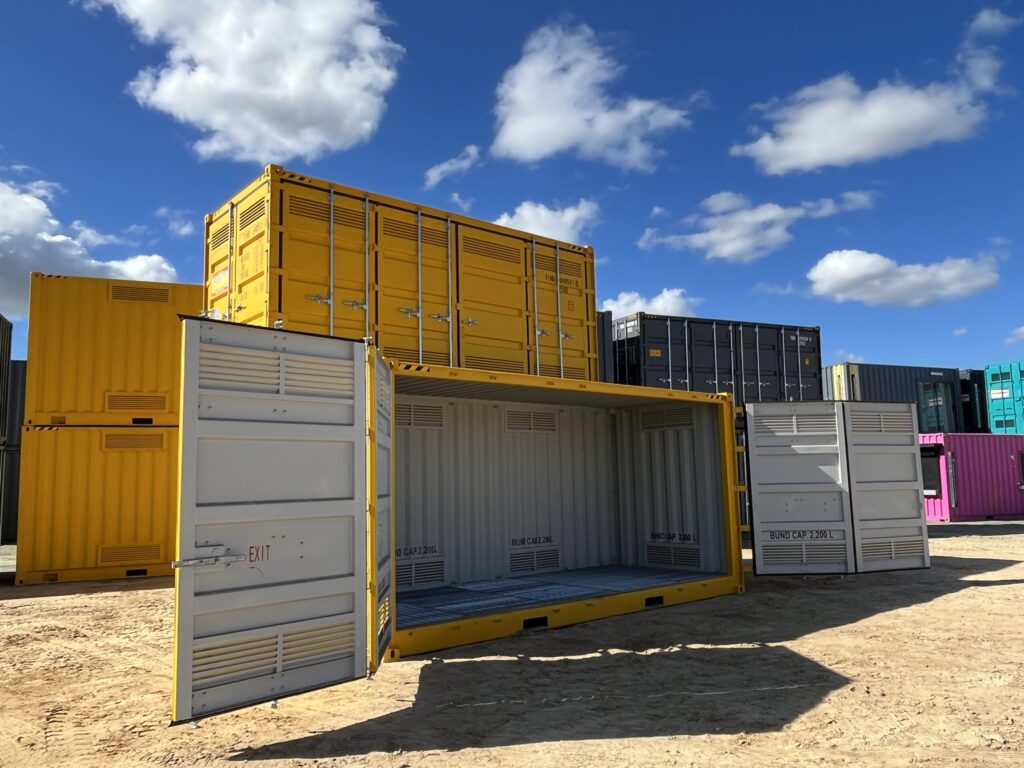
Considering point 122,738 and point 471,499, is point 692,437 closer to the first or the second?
point 471,499

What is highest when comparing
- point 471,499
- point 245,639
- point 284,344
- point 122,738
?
point 284,344

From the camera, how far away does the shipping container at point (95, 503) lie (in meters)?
12.1

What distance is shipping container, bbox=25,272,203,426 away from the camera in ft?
40.7

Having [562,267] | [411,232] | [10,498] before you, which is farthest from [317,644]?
[10,498]

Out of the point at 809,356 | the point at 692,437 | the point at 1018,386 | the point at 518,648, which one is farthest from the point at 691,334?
the point at 1018,386

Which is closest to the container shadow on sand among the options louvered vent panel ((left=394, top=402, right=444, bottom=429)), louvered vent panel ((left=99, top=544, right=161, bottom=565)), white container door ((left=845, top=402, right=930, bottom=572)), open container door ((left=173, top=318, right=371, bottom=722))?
open container door ((left=173, top=318, right=371, bottom=722))

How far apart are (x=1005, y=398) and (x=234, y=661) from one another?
28022 millimetres

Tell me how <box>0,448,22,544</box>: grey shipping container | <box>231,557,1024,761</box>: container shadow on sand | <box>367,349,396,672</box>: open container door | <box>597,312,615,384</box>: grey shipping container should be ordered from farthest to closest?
1. <box>0,448,22,544</box>: grey shipping container
2. <box>597,312,615,384</box>: grey shipping container
3. <box>367,349,396,672</box>: open container door
4. <box>231,557,1024,761</box>: container shadow on sand

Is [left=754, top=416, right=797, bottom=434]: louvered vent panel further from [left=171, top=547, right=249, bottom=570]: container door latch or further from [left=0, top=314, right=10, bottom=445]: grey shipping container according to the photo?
[left=0, top=314, right=10, bottom=445]: grey shipping container

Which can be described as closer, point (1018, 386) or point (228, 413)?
point (228, 413)

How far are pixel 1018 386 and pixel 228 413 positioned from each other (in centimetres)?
2767

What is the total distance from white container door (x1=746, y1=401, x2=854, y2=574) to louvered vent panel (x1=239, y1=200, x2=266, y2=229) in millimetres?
7541

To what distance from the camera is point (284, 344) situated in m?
5.14

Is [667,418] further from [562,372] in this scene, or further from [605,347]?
[605,347]
